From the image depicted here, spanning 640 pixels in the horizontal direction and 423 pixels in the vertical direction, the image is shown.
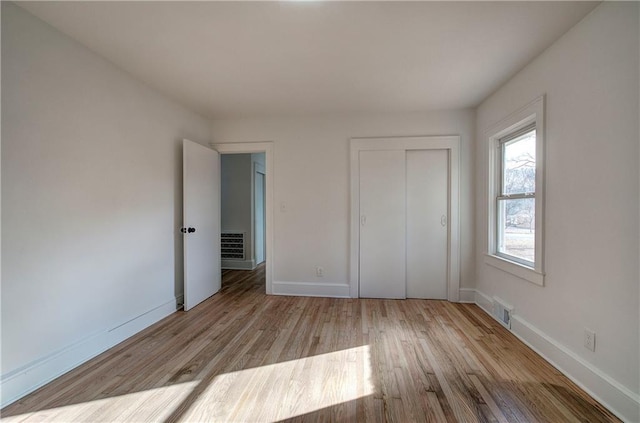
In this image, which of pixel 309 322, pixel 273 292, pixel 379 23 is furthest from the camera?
pixel 273 292

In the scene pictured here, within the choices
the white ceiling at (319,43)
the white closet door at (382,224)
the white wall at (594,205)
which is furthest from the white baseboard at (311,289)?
the white ceiling at (319,43)

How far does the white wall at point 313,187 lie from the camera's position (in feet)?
11.4

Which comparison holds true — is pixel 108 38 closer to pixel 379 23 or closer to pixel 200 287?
pixel 379 23

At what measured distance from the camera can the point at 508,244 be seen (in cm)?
273

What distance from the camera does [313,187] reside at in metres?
3.54

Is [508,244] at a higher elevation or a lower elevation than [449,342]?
higher

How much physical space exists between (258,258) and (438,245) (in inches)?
139

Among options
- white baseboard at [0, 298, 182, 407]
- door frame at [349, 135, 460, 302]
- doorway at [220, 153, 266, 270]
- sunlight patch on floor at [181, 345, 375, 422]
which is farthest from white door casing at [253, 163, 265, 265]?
sunlight patch on floor at [181, 345, 375, 422]

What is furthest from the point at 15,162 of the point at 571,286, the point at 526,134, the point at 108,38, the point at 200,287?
the point at 526,134

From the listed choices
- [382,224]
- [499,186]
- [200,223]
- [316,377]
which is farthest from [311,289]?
[499,186]

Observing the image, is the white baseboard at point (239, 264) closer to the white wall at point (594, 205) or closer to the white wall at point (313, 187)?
the white wall at point (313, 187)

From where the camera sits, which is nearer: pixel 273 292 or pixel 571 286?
pixel 571 286

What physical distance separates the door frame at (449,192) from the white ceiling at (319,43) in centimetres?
58

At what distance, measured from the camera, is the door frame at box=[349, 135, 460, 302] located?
329 cm
